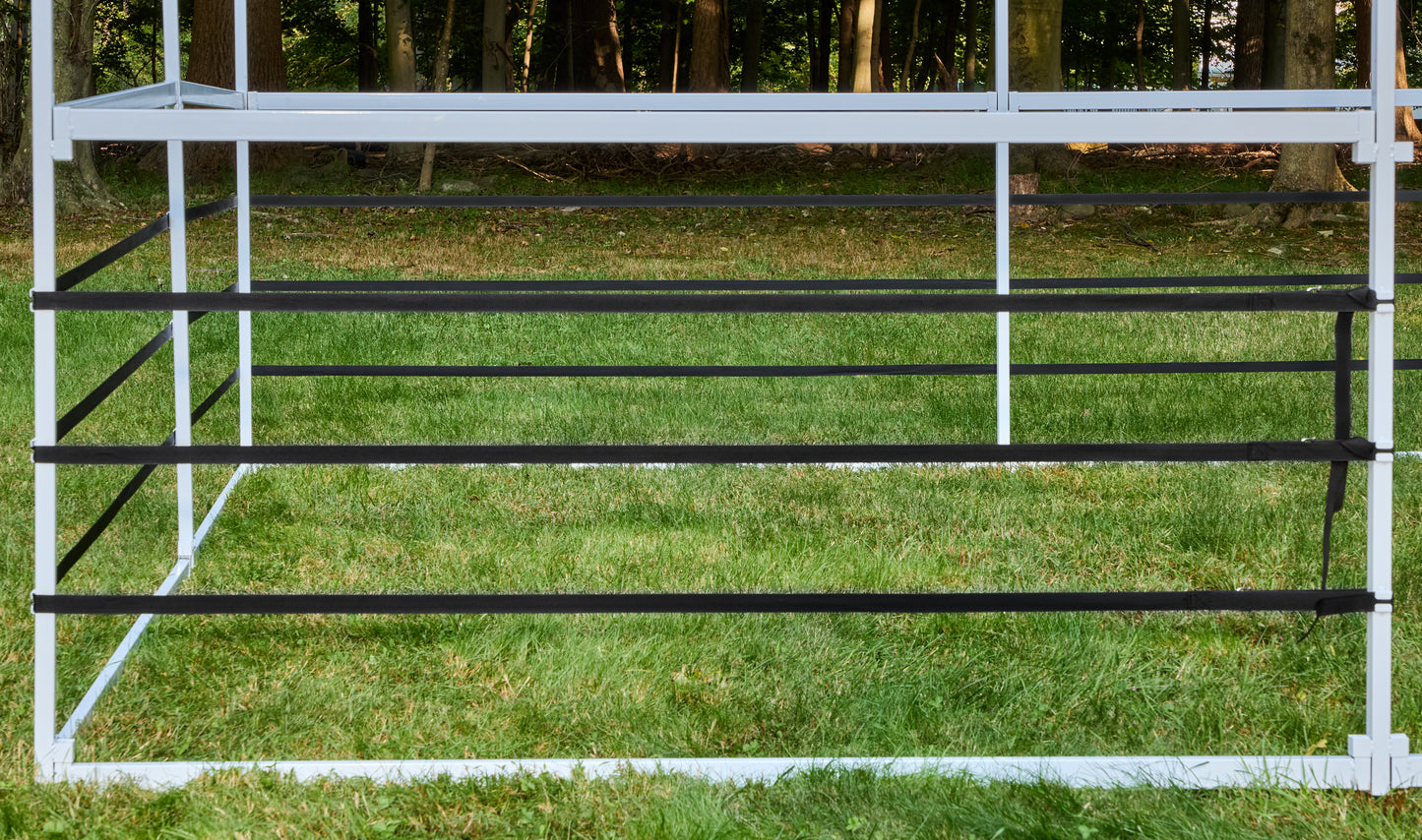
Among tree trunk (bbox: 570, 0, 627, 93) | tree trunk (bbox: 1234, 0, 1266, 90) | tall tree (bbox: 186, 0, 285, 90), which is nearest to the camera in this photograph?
tall tree (bbox: 186, 0, 285, 90)

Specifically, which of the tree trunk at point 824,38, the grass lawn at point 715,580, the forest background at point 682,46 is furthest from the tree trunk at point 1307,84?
the tree trunk at point 824,38

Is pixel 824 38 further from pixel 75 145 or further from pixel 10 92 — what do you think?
pixel 75 145

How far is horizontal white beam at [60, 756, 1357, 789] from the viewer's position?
2777mm

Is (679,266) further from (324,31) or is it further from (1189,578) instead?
(324,31)

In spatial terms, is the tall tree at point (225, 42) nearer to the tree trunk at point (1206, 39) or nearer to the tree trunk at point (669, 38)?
the tree trunk at point (669, 38)

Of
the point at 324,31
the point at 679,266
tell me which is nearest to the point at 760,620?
the point at 679,266

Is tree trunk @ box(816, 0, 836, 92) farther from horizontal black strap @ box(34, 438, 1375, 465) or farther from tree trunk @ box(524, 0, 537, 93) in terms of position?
horizontal black strap @ box(34, 438, 1375, 465)

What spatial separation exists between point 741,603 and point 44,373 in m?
1.43

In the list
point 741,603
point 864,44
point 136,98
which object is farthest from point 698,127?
point 864,44

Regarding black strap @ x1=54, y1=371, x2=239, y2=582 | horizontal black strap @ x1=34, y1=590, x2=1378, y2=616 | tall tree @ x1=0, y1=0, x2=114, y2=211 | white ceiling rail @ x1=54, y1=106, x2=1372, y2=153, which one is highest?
tall tree @ x1=0, y1=0, x2=114, y2=211

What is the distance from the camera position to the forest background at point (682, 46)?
1489cm

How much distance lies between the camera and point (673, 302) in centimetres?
265

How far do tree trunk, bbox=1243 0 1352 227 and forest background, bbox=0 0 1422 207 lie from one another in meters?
0.02

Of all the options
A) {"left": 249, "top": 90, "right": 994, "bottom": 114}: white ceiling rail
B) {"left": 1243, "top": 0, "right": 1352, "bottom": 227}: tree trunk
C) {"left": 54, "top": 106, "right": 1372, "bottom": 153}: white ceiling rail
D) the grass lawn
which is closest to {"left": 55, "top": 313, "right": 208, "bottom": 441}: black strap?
{"left": 54, "top": 106, "right": 1372, "bottom": 153}: white ceiling rail
